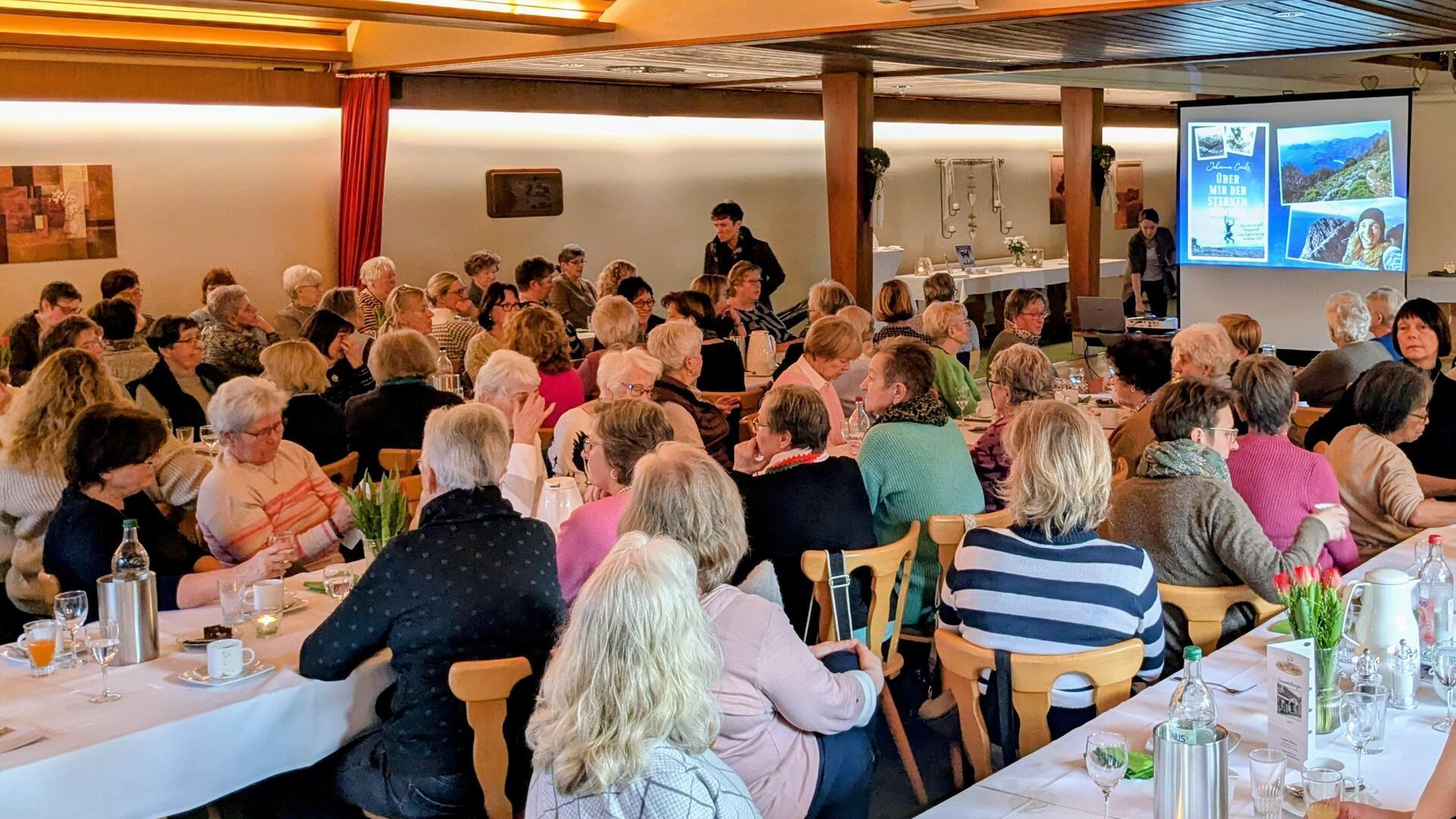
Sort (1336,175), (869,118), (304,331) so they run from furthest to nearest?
1. (1336,175)
2. (869,118)
3. (304,331)

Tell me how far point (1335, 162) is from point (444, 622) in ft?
38.1

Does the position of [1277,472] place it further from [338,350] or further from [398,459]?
[338,350]

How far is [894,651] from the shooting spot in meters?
4.64

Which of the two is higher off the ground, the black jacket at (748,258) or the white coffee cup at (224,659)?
the black jacket at (748,258)

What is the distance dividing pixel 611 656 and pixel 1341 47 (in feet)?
→ 31.0

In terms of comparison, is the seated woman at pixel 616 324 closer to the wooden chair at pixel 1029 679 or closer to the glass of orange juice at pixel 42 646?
the glass of orange juice at pixel 42 646

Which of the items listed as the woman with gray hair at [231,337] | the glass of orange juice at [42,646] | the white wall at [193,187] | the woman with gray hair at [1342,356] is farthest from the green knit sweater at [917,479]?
the white wall at [193,187]

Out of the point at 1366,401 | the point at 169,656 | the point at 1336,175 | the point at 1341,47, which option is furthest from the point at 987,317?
the point at 169,656

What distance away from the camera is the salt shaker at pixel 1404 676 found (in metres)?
3.07

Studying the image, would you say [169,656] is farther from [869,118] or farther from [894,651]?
[869,118]

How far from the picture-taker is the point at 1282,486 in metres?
4.29

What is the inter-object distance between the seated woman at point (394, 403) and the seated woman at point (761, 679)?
9.40 ft

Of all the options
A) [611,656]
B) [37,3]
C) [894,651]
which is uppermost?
[37,3]

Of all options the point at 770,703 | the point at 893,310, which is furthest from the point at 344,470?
the point at 893,310
